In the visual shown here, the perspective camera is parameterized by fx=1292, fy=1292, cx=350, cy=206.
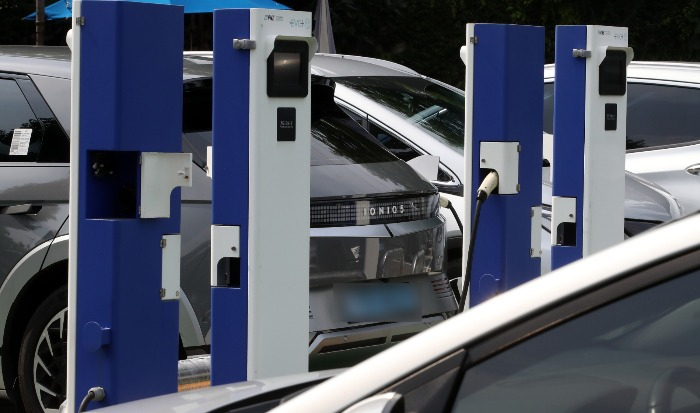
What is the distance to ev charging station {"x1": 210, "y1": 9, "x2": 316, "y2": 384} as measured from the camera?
13.9 feet

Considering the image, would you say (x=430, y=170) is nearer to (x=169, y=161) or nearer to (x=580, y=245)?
(x=580, y=245)

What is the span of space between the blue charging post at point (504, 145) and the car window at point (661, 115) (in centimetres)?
266

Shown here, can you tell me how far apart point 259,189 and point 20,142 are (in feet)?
4.93

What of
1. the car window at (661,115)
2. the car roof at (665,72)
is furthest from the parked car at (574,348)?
the car roof at (665,72)

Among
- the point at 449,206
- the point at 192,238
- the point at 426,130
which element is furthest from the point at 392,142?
the point at 192,238

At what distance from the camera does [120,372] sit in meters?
3.92

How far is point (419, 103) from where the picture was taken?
279 inches

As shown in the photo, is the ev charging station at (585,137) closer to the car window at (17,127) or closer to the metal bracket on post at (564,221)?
the metal bracket on post at (564,221)

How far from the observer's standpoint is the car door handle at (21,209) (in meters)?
5.18

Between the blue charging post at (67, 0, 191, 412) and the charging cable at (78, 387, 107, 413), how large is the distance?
2cm

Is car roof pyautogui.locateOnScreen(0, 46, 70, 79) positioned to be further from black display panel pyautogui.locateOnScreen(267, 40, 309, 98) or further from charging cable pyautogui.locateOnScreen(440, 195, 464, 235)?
charging cable pyautogui.locateOnScreen(440, 195, 464, 235)

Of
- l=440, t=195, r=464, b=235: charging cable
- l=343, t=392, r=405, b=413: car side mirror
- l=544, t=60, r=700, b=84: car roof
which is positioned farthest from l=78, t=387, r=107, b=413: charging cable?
l=544, t=60, r=700, b=84: car roof

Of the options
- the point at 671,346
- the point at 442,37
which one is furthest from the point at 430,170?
the point at 442,37

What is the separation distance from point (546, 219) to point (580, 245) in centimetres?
62
